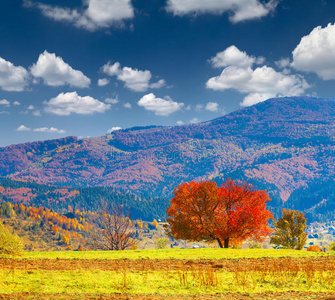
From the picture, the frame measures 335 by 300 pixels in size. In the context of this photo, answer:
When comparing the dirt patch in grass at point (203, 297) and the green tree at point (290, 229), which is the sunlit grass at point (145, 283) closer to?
the dirt patch in grass at point (203, 297)

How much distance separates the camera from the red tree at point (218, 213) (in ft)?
170

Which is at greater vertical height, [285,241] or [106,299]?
[106,299]

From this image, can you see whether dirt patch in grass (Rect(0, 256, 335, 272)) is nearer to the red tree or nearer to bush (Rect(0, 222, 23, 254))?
bush (Rect(0, 222, 23, 254))

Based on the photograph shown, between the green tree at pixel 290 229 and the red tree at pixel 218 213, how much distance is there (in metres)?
13.0

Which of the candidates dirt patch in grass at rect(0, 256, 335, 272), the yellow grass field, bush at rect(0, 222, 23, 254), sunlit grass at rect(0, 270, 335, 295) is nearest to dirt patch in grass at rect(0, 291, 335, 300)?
the yellow grass field

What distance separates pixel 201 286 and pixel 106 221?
149 ft

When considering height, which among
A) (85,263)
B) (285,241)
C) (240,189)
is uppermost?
(240,189)

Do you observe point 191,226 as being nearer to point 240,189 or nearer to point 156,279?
point 240,189

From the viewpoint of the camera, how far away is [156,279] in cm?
2292

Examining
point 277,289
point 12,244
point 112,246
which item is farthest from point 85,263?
point 112,246

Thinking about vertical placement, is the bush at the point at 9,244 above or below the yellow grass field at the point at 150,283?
above

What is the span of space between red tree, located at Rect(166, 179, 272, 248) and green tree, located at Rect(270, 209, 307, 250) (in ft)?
42.6

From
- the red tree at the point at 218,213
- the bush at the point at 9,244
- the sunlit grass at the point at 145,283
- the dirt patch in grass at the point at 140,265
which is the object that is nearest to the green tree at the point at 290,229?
the red tree at the point at 218,213

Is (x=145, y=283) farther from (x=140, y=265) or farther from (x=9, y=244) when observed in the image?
(x=9, y=244)
